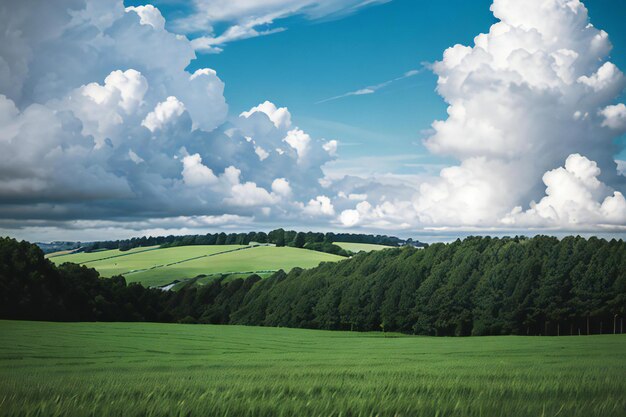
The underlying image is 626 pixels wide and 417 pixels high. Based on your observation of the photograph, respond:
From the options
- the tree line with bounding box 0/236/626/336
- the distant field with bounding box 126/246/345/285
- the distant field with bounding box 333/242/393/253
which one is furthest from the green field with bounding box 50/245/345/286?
the tree line with bounding box 0/236/626/336

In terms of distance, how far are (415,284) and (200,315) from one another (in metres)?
47.7

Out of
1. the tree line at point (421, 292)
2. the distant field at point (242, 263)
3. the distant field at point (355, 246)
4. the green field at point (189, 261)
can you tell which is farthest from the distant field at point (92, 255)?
the distant field at point (355, 246)

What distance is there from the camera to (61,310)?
80250mm

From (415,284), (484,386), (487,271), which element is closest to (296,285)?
(415,284)

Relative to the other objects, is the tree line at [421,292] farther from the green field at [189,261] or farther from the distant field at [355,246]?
the distant field at [355,246]

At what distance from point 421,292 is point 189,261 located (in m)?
74.8

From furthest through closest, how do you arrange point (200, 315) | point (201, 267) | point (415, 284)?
point (201, 267) → point (200, 315) → point (415, 284)

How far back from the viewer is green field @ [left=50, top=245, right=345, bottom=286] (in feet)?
436

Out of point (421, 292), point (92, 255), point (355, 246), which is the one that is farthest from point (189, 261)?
point (421, 292)

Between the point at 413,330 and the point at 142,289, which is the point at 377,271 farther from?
the point at 142,289

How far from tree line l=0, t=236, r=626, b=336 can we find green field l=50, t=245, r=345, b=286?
73.0ft

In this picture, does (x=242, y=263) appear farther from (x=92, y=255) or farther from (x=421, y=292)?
(x=421, y=292)

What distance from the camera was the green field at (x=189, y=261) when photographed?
132750 mm

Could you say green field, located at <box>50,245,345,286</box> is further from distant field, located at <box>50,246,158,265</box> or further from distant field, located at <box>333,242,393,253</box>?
distant field, located at <box>333,242,393,253</box>
